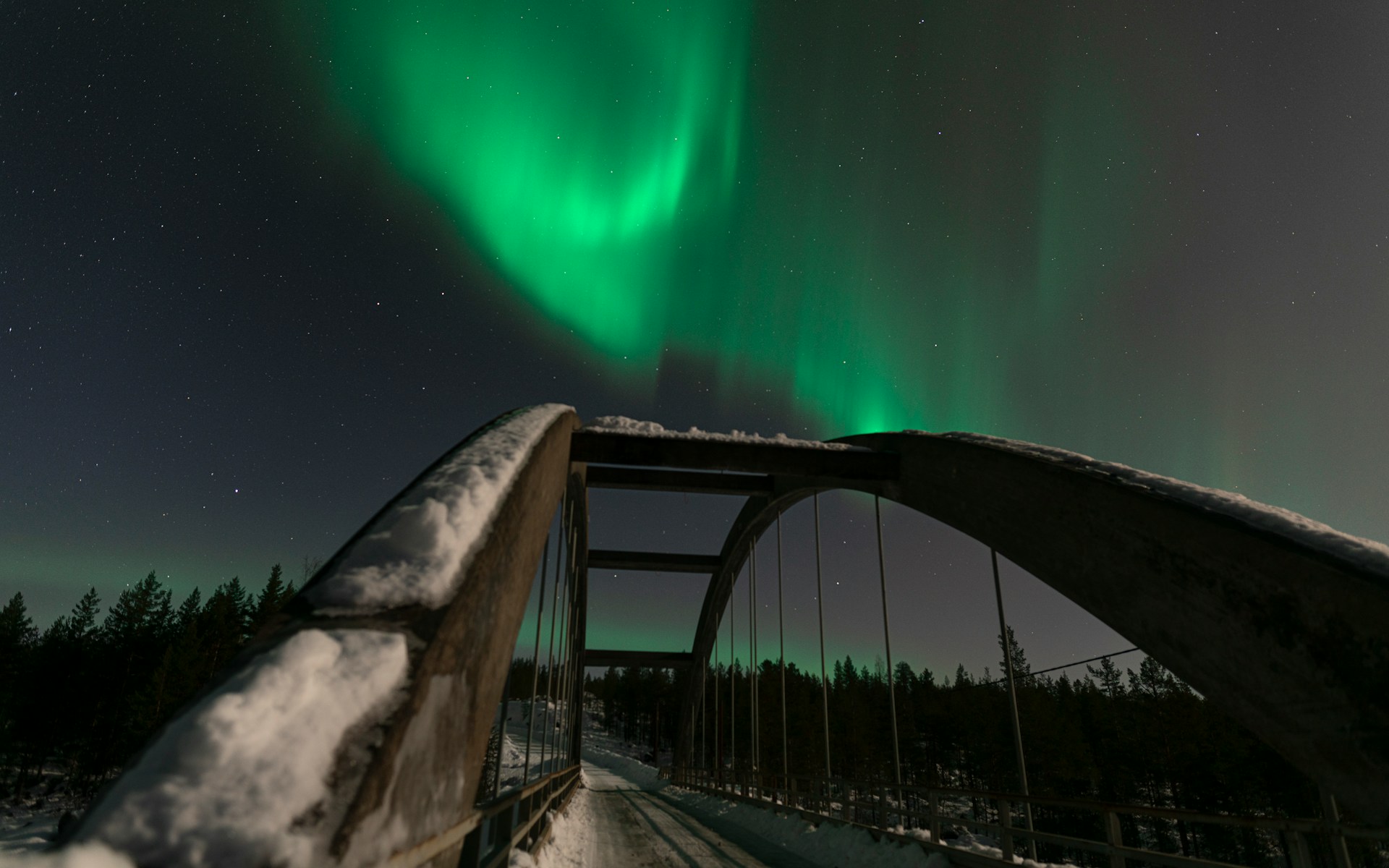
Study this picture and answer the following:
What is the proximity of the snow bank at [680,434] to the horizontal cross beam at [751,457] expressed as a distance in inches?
1.0

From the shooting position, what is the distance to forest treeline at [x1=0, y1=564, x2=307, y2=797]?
44781mm

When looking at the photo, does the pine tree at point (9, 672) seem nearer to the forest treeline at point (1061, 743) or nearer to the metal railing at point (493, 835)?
the forest treeline at point (1061, 743)

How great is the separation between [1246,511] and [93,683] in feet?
219

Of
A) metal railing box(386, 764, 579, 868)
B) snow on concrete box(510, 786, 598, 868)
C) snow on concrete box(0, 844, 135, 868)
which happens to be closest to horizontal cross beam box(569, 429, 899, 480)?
metal railing box(386, 764, 579, 868)

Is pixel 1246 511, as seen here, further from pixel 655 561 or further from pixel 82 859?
pixel 655 561

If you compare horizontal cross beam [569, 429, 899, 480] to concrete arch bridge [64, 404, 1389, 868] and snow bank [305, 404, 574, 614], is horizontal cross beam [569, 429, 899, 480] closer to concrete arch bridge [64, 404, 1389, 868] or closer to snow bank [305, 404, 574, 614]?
concrete arch bridge [64, 404, 1389, 868]

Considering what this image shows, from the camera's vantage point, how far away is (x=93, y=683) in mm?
47906

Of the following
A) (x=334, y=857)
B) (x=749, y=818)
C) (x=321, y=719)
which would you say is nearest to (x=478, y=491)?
(x=321, y=719)

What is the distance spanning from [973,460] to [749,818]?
509 inches

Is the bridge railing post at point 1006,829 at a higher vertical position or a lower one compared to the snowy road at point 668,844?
higher

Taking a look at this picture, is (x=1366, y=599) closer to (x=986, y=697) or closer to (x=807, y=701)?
(x=986, y=697)

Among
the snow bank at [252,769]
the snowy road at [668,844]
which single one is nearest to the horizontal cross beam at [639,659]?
the snowy road at [668,844]

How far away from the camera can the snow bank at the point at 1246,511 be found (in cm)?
346

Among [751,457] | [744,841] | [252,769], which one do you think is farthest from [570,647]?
[252,769]
